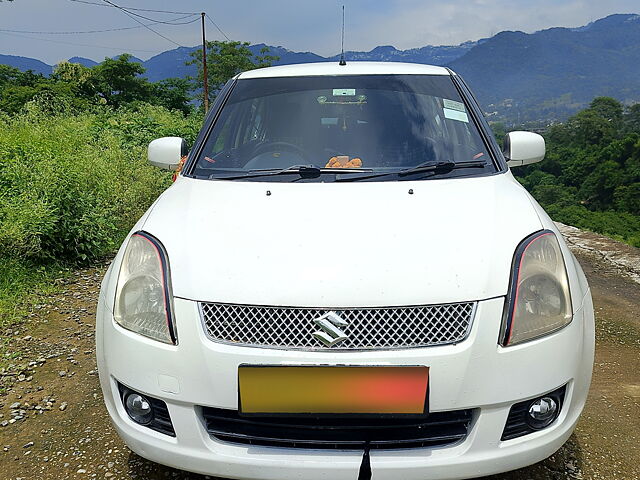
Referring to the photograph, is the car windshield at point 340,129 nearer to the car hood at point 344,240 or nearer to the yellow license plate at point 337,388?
the car hood at point 344,240

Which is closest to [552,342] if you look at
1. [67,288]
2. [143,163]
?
[67,288]

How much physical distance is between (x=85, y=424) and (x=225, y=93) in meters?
1.72

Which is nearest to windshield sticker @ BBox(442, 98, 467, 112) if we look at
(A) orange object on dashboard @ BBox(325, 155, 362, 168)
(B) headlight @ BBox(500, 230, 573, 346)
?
(A) orange object on dashboard @ BBox(325, 155, 362, 168)

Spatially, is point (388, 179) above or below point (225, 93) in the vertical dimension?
below

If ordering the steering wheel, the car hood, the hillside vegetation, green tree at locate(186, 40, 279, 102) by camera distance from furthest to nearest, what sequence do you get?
1. green tree at locate(186, 40, 279, 102)
2. the hillside vegetation
3. the steering wheel
4. the car hood

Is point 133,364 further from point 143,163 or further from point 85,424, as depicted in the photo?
point 143,163

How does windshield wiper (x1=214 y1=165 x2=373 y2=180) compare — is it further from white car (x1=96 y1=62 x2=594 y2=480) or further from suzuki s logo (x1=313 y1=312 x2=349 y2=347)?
suzuki s logo (x1=313 y1=312 x2=349 y2=347)

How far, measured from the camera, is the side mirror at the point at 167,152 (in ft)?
9.16

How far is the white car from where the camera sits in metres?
1.47

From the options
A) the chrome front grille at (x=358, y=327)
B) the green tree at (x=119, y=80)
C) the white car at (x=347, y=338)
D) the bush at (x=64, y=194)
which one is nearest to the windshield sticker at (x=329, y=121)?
the white car at (x=347, y=338)

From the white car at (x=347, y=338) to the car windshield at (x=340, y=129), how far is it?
1.41ft

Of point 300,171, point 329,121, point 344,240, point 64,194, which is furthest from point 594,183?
point 344,240

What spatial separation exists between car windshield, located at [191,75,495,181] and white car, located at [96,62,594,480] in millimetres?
430

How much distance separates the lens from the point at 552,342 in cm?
159
